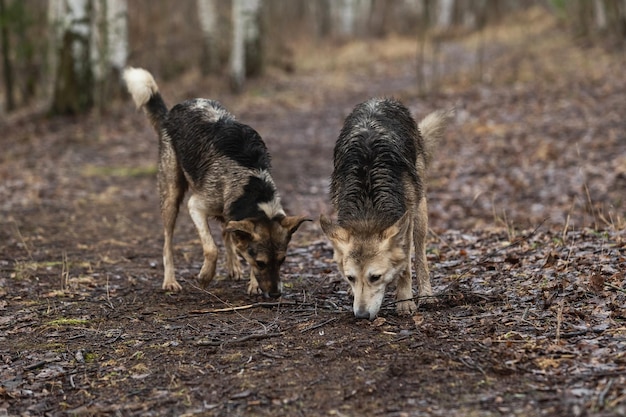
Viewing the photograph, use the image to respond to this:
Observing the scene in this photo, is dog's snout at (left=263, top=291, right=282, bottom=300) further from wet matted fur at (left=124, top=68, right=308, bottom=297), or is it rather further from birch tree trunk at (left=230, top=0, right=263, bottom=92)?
birch tree trunk at (left=230, top=0, right=263, bottom=92)

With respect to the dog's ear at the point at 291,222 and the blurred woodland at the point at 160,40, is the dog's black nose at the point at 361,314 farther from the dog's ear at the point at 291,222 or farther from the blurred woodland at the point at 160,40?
the blurred woodland at the point at 160,40

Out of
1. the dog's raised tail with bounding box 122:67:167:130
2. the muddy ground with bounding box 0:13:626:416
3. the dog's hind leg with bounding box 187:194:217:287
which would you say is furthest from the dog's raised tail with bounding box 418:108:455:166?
the dog's raised tail with bounding box 122:67:167:130

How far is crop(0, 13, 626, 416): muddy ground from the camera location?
5.10 m

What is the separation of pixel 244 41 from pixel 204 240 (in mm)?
19094

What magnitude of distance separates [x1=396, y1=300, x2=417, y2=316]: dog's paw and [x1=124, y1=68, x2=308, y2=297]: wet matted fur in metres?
1.35

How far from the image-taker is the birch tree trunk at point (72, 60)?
20.5 meters

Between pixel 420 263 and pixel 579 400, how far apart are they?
9.46 ft

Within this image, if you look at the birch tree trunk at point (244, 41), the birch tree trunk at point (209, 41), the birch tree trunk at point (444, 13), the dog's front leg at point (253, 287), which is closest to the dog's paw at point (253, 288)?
the dog's front leg at point (253, 287)

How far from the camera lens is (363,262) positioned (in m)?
6.31

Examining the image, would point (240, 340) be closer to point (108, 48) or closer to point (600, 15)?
point (108, 48)

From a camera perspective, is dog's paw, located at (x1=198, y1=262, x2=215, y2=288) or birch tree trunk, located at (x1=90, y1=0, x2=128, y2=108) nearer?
dog's paw, located at (x1=198, y1=262, x2=215, y2=288)

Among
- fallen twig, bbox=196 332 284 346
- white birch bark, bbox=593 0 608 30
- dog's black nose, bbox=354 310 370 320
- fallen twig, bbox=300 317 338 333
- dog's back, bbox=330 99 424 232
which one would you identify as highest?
white birch bark, bbox=593 0 608 30

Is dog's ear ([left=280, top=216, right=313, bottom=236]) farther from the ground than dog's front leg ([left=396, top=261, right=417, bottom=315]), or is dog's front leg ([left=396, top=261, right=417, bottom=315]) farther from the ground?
dog's ear ([left=280, top=216, right=313, bottom=236])

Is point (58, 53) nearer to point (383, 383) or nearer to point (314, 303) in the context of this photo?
point (314, 303)
